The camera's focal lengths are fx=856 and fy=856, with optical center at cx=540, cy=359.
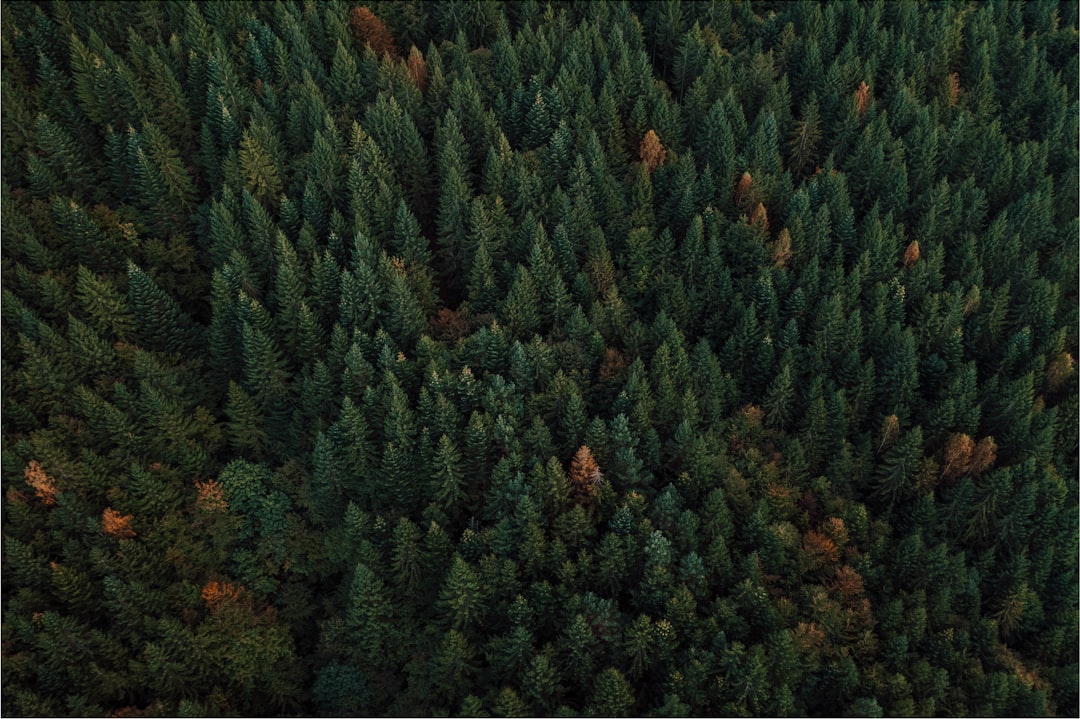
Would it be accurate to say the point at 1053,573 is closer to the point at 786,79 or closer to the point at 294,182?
the point at 786,79

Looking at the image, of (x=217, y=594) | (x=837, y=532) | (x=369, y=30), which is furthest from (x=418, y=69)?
(x=837, y=532)

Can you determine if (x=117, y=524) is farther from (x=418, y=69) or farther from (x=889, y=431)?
(x=889, y=431)

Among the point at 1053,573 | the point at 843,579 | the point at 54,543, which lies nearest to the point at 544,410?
the point at 843,579

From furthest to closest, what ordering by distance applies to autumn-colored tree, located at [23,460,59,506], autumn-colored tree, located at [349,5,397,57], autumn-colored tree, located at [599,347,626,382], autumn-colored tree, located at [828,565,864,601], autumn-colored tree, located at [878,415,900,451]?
autumn-colored tree, located at [349,5,397,57], autumn-colored tree, located at [878,415,900,451], autumn-colored tree, located at [599,347,626,382], autumn-colored tree, located at [828,565,864,601], autumn-colored tree, located at [23,460,59,506]

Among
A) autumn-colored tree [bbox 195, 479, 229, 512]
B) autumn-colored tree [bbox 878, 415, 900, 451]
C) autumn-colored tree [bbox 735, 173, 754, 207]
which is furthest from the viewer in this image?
autumn-colored tree [bbox 735, 173, 754, 207]

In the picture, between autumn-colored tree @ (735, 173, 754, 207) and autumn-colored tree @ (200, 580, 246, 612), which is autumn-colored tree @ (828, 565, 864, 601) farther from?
Answer: autumn-colored tree @ (200, 580, 246, 612)

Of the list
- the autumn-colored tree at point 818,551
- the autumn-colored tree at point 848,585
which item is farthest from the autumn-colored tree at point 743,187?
the autumn-colored tree at point 848,585

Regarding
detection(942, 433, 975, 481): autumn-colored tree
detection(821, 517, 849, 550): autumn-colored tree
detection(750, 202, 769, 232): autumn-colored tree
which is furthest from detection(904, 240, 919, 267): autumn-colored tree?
detection(821, 517, 849, 550): autumn-colored tree
